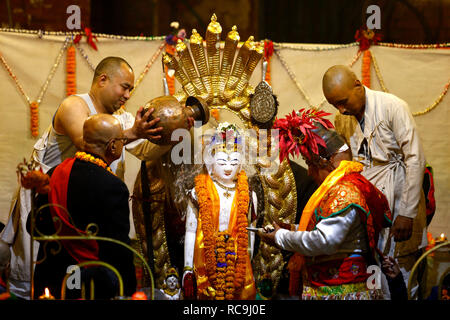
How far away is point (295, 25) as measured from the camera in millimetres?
6512

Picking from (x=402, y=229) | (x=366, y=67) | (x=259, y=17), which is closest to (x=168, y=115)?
(x=402, y=229)

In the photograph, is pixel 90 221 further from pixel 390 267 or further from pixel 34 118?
pixel 34 118

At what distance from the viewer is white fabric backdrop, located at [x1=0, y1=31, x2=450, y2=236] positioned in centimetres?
570

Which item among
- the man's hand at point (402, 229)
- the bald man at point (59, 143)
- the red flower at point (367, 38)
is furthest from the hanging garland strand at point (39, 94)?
the man's hand at point (402, 229)

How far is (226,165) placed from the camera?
438 centimetres

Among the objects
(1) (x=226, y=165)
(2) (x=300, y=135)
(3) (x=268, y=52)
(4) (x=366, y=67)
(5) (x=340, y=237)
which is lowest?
(5) (x=340, y=237)

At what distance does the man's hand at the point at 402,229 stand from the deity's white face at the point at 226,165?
1.18 m

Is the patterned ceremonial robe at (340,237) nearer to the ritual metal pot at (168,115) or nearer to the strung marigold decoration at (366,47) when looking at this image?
the ritual metal pot at (168,115)

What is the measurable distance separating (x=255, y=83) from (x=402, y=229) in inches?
81.8

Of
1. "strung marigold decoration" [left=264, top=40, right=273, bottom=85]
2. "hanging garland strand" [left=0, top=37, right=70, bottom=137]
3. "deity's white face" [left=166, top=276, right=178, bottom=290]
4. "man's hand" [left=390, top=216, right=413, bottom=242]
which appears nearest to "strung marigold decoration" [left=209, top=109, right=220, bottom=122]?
"strung marigold decoration" [left=264, top=40, right=273, bottom=85]

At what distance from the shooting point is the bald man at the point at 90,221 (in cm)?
338
